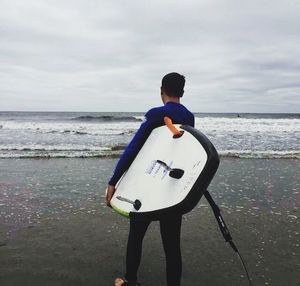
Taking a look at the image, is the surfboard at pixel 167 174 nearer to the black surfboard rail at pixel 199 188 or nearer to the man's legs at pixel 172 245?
the black surfboard rail at pixel 199 188

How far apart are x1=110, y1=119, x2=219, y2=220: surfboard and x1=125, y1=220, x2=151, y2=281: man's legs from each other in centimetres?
23

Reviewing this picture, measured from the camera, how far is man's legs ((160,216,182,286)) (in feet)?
9.64

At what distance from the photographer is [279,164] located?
11.5 metres

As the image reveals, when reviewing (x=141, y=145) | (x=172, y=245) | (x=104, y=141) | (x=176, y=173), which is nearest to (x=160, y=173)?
(x=176, y=173)

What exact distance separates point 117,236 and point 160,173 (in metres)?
2.41

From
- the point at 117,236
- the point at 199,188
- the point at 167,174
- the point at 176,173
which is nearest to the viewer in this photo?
the point at 199,188

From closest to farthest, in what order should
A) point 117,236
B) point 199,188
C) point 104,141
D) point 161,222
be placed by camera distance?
point 199,188 → point 161,222 → point 117,236 → point 104,141

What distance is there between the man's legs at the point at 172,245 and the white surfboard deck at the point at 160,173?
0.33 metres

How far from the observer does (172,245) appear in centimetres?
299

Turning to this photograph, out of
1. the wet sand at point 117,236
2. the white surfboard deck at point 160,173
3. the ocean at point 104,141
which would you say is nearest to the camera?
the white surfboard deck at point 160,173

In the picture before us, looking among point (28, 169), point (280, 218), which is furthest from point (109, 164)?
point (280, 218)

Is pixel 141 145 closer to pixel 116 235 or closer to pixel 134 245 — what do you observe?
Result: pixel 134 245

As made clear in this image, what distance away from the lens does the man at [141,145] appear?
291cm

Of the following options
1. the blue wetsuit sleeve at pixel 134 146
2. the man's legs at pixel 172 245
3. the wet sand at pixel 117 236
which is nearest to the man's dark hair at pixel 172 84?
the blue wetsuit sleeve at pixel 134 146
